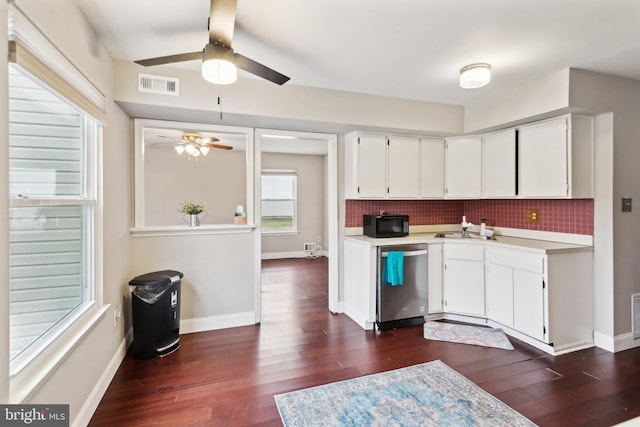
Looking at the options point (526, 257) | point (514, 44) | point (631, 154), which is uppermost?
point (514, 44)

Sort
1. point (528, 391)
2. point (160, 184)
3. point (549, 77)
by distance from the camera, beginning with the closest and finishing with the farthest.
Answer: point (528, 391) < point (549, 77) < point (160, 184)

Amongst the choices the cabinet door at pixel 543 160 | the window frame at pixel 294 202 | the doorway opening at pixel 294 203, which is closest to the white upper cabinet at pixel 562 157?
the cabinet door at pixel 543 160

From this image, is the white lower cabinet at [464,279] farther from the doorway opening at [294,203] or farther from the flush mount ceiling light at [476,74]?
the doorway opening at [294,203]

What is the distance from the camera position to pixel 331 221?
389 cm

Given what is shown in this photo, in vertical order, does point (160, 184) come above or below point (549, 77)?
below

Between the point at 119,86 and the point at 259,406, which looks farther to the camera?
the point at 119,86

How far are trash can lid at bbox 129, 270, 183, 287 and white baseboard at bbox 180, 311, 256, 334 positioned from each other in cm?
61

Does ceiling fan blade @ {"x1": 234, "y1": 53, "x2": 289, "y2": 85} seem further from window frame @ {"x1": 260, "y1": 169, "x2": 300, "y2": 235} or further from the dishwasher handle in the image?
window frame @ {"x1": 260, "y1": 169, "x2": 300, "y2": 235}

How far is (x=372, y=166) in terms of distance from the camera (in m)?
3.59

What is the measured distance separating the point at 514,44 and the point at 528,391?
2.51 metres

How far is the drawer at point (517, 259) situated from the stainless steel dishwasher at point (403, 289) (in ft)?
2.20

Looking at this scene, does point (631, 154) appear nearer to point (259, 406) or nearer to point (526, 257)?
point (526, 257)

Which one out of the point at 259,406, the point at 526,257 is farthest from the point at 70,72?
the point at 526,257

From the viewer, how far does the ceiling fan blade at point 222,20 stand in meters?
1.57
